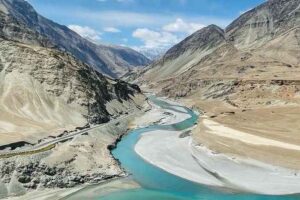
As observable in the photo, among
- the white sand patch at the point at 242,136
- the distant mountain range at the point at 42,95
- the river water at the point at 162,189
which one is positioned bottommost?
the river water at the point at 162,189

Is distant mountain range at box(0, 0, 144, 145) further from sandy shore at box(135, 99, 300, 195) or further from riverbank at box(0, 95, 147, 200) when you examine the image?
sandy shore at box(135, 99, 300, 195)

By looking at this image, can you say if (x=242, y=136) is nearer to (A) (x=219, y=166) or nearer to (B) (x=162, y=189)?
(A) (x=219, y=166)

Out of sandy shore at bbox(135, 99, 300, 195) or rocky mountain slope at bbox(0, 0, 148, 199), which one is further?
rocky mountain slope at bbox(0, 0, 148, 199)

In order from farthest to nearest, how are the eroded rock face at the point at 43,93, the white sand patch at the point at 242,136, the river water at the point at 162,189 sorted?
the eroded rock face at the point at 43,93, the white sand patch at the point at 242,136, the river water at the point at 162,189

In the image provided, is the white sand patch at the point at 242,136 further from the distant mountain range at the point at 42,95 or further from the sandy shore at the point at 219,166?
the distant mountain range at the point at 42,95

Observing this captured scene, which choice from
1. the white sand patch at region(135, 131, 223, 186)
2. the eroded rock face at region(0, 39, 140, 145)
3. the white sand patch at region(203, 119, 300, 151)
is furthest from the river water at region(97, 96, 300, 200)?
the white sand patch at region(203, 119, 300, 151)

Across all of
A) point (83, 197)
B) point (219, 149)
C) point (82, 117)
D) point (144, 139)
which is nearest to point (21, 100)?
point (82, 117)

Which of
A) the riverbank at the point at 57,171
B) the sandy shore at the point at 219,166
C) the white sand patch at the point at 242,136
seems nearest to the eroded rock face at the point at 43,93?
the riverbank at the point at 57,171

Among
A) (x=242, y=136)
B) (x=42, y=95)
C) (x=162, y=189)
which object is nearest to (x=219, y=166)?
(x=162, y=189)

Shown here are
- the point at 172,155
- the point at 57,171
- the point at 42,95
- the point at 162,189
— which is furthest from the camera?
the point at 42,95
